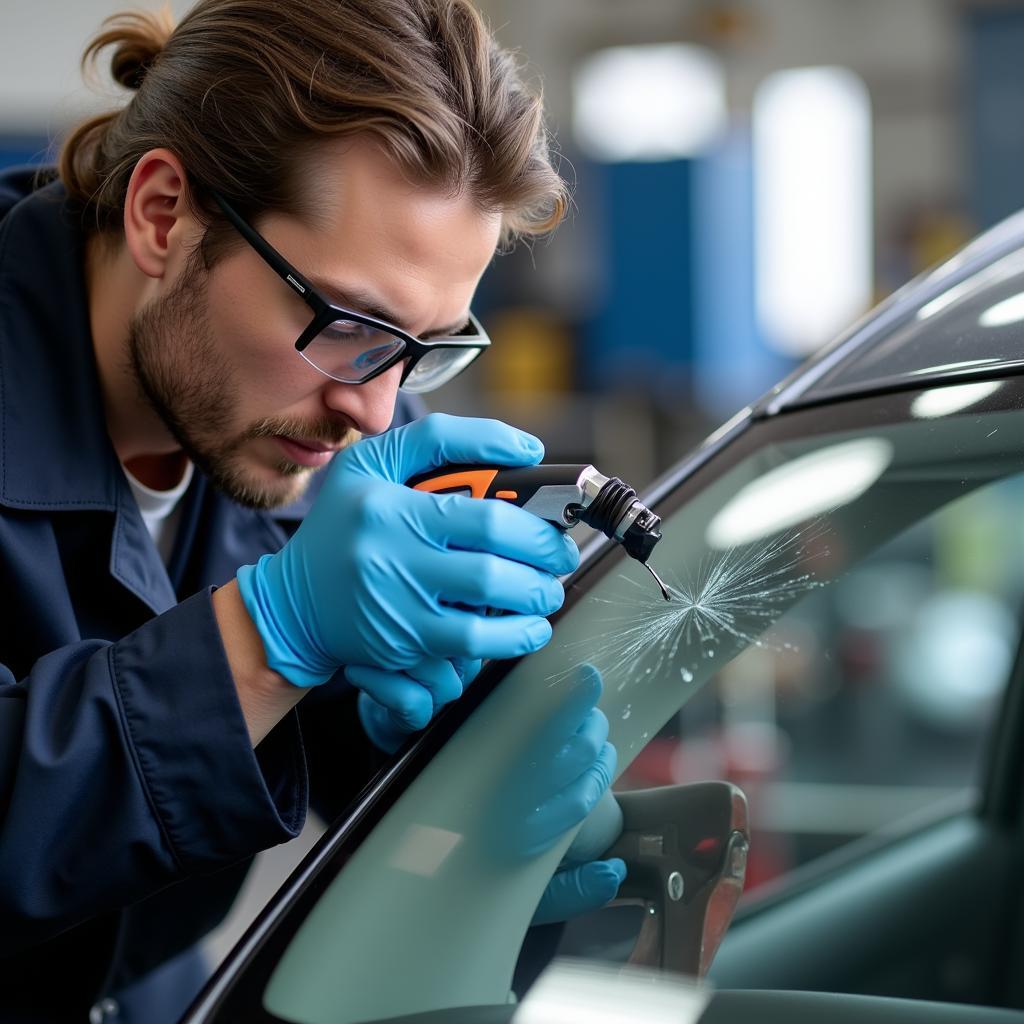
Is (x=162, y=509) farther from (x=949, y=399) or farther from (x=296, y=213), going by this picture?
(x=949, y=399)

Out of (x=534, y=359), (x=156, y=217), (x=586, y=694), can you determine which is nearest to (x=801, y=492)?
(x=586, y=694)

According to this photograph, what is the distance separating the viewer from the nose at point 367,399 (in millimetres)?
1173

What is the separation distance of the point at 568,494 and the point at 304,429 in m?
0.40

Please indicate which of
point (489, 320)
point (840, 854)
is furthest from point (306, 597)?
point (489, 320)

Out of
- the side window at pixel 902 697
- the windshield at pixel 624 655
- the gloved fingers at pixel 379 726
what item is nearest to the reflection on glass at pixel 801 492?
the windshield at pixel 624 655

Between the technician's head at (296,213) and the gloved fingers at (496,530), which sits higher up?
the technician's head at (296,213)

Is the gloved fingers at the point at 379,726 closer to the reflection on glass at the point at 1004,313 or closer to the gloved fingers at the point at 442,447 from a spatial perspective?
the gloved fingers at the point at 442,447

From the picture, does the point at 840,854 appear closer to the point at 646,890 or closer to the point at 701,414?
the point at 646,890

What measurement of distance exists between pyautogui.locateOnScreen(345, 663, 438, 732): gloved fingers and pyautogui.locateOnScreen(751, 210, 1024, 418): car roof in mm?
388

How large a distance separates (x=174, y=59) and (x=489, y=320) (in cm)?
459

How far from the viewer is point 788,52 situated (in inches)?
275

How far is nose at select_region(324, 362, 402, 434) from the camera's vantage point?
1.17m

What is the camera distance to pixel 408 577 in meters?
0.90

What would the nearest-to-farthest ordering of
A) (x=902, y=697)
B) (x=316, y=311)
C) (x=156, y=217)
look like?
(x=316, y=311) < (x=156, y=217) < (x=902, y=697)
